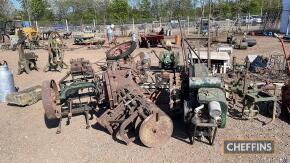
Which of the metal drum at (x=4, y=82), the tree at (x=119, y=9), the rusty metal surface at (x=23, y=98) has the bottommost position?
the rusty metal surface at (x=23, y=98)

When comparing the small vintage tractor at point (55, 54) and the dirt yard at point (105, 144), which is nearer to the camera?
the dirt yard at point (105, 144)

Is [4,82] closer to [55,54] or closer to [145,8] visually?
[55,54]

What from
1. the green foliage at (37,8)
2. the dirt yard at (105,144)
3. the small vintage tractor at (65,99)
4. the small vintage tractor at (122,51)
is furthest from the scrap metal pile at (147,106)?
the green foliage at (37,8)

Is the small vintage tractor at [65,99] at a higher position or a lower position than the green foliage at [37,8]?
lower

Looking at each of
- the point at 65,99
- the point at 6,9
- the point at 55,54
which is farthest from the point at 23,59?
the point at 6,9

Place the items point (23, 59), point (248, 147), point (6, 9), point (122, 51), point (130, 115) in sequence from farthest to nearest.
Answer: point (6, 9)
point (23, 59)
point (122, 51)
point (130, 115)
point (248, 147)

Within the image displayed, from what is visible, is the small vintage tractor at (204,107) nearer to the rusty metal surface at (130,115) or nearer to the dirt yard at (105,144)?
the dirt yard at (105,144)

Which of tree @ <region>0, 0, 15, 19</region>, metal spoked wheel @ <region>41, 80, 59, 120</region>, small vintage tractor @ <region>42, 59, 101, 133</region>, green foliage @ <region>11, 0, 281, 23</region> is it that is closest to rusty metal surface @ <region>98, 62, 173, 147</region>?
small vintage tractor @ <region>42, 59, 101, 133</region>

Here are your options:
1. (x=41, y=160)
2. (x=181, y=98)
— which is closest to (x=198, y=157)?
(x=181, y=98)

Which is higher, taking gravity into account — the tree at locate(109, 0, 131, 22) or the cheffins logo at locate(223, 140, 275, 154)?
the tree at locate(109, 0, 131, 22)

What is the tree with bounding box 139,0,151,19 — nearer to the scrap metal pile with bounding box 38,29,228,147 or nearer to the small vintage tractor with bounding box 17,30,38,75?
the small vintage tractor with bounding box 17,30,38,75

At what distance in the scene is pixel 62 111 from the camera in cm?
650

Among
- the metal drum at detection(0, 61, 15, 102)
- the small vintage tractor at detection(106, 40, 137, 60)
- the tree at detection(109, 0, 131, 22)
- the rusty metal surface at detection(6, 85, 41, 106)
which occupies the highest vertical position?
the tree at detection(109, 0, 131, 22)

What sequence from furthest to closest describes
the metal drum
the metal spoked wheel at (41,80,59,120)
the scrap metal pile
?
the metal drum, the metal spoked wheel at (41,80,59,120), the scrap metal pile
